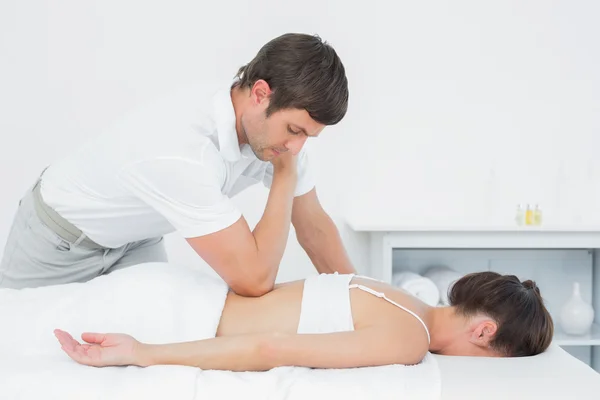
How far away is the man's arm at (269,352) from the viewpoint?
5.15 feet

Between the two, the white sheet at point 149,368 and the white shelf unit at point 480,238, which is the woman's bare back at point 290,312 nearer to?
the white sheet at point 149,368

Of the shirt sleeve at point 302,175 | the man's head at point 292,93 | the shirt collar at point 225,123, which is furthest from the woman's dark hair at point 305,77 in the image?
the shirt sleeve at point 302,175

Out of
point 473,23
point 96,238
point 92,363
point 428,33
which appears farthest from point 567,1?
point 92,363

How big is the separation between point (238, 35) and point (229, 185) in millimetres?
1467

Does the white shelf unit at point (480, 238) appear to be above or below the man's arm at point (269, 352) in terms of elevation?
above

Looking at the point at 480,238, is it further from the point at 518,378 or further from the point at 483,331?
the point at 518,378

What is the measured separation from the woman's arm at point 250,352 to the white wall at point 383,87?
1752 mm

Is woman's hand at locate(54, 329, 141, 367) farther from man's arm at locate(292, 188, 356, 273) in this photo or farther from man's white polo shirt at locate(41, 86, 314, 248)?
man's arm at locate(292, 188, 356, 273)

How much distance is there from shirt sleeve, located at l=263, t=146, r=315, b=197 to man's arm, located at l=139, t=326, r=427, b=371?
2.18 ft

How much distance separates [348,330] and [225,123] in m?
0.59

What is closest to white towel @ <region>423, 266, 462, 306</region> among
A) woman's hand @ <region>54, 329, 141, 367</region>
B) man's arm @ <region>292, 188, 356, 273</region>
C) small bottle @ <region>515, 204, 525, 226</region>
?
small bottle @ <region>515, 204, 525, 226</region>

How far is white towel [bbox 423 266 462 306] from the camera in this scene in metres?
3.15

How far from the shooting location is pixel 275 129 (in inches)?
71.0

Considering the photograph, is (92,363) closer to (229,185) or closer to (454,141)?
(229,185)
